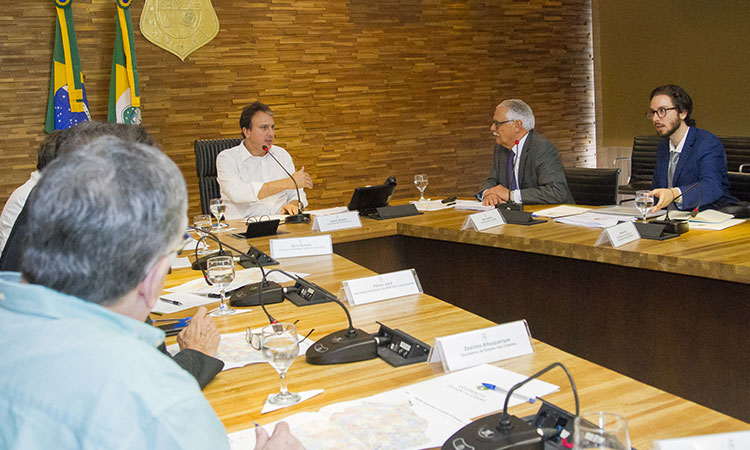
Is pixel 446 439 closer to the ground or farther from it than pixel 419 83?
closer to the ground

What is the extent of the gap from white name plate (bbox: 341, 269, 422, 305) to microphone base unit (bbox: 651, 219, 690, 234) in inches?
46.8

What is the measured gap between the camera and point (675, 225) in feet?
9.45

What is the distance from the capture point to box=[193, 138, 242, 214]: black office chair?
4773mm

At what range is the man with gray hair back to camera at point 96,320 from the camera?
82 cm

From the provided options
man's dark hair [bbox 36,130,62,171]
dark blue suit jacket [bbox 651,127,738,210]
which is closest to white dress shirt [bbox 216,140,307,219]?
man's dark hair [bbox 36,130,62,171]

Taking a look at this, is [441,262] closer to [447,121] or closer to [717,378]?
[717,378]

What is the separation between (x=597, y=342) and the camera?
2.99 m

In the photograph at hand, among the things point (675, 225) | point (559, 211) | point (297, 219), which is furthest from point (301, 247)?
point (675, 225)

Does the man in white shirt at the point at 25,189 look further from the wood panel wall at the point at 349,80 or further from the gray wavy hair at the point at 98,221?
the wood panel wall at the point at 349,80

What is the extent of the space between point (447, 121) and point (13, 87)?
13.0ft

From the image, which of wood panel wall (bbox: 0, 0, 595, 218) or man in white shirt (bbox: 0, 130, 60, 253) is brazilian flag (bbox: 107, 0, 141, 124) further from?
man in white shirt (bbox: 0, 130, 60, 253)

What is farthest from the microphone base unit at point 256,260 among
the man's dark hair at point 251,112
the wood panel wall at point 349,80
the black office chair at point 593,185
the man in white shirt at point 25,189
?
the wood panel wall at point 349,80

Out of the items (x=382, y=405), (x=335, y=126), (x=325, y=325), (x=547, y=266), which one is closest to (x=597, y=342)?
(x=547, y=266)

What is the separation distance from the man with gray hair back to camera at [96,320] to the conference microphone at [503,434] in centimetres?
47
